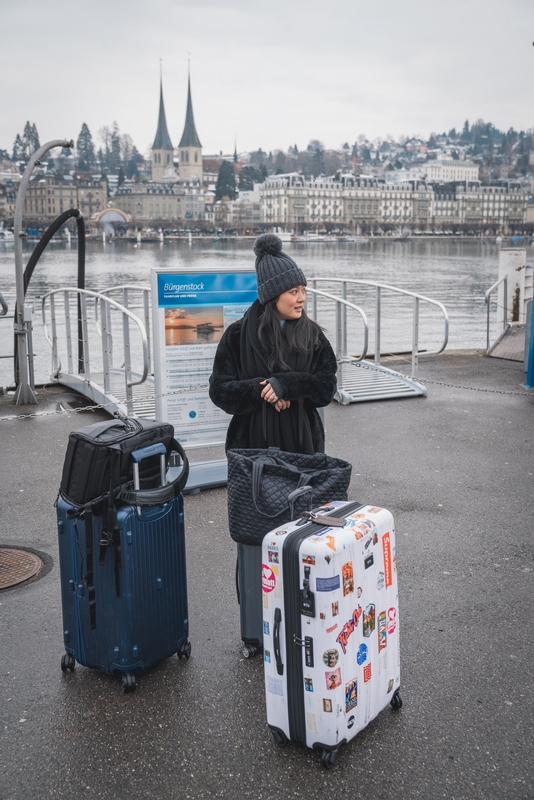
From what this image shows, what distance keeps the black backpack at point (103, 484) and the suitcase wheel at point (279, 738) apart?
73 centimetres

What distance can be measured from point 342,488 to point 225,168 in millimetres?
192766

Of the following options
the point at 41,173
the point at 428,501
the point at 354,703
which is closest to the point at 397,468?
the point at 428,501

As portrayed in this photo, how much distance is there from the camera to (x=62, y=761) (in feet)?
8.86

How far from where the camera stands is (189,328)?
5.33 m

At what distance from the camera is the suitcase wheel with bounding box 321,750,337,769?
2.63 meters

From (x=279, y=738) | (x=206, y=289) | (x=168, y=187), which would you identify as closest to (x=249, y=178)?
(x=168, y=187)

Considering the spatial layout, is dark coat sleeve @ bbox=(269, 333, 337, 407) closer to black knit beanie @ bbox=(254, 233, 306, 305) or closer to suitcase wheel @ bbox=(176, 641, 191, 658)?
black knit beanie @ bbox=(254, 233, 306, 305)

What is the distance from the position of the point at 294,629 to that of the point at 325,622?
0.11 meters

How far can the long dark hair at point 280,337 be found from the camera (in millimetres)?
3309

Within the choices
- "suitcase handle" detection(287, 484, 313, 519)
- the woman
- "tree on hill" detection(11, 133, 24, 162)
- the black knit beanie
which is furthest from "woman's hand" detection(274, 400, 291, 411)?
"tree on hill" detection(11, 133, 24, 162)

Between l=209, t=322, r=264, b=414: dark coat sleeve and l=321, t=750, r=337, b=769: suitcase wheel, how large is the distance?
1.27 m

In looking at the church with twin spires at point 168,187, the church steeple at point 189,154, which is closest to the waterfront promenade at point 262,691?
the church with twin spires at point 168,187

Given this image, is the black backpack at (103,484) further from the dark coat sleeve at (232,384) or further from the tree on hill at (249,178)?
the tree on hill at (249,178)

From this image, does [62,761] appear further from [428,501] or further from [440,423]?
[440,423]
